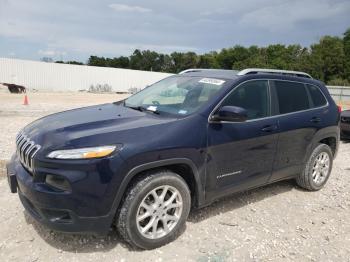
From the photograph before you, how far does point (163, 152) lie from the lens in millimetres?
3322

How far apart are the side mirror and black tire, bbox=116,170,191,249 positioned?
79 centimetres

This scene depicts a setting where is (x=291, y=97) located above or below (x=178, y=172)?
above

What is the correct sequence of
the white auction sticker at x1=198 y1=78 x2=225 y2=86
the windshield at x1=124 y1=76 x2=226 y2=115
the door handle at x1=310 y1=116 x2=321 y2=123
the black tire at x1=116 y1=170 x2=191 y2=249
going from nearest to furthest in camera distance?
the black tire at x1=116 y1=170 x2=191 y2=249 < the windshield at x1=124 y1=76 x2=226 y2=115 < the white auction sticker at x1=198 y1=78 x2=225 y2=86 < the door handle at x1=310 y1=116 x2=321 y2=123

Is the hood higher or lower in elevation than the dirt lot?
higher

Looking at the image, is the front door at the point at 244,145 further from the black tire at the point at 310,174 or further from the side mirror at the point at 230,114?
the black tire at the point at 310,174

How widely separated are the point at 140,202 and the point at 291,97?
2693 millimetres

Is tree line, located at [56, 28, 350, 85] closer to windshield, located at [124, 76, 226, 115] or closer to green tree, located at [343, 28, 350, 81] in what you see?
green tree, located at [343, 28, 350, 81]

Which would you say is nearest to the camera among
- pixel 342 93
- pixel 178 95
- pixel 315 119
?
pixel 178 95

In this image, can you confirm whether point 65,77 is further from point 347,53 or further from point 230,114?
point 347,53

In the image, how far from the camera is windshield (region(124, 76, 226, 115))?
13.0 feet

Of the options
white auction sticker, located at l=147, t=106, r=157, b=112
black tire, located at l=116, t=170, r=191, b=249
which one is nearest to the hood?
white auction sticker, located at l=147, t=106, r=157, b=112

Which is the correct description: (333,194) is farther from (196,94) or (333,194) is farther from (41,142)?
(41,142)

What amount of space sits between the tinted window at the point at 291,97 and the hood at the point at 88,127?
177 centimetres

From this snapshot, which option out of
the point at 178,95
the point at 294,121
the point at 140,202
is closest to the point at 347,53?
the point at 294,121
